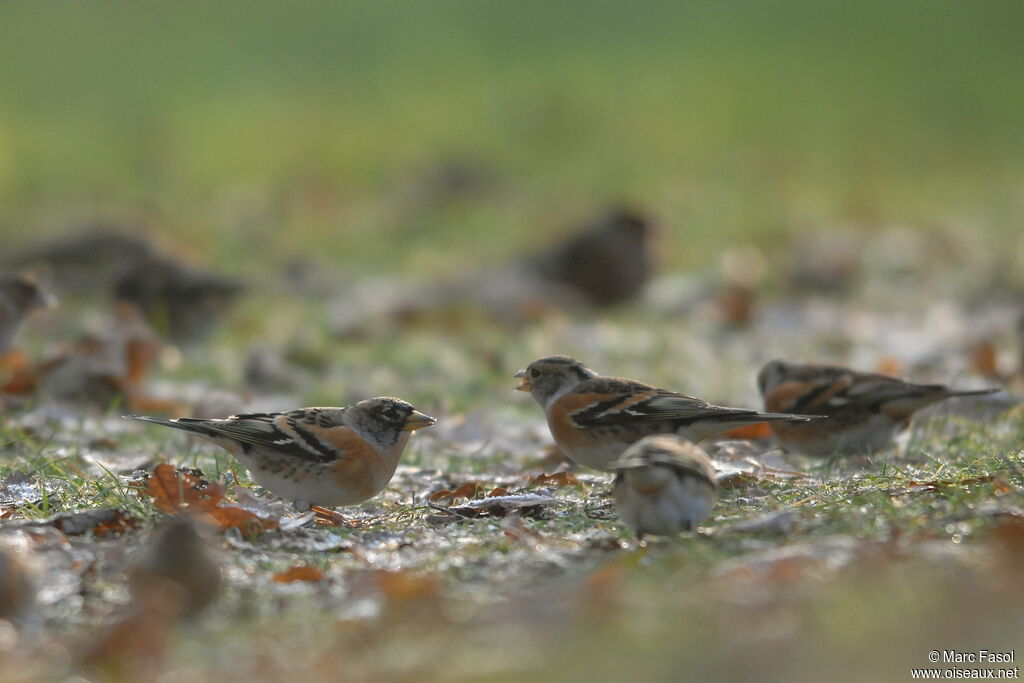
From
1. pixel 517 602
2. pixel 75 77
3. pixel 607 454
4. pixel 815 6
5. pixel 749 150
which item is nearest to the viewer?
pixel 517 602

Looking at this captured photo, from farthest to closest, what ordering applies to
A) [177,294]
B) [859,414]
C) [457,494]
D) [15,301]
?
[177,294] < [15,301] < [859,414] < [457,494]

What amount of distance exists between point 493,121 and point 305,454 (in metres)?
16.1

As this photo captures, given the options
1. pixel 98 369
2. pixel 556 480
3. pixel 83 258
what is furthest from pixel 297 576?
pixel 83 258

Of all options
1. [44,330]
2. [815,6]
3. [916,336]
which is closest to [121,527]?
[44,330]

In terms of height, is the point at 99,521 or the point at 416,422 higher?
the point at 416,422

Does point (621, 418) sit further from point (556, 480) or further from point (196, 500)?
point (196, 500)

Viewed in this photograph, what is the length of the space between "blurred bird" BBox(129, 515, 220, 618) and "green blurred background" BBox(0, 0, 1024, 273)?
29.7 ft

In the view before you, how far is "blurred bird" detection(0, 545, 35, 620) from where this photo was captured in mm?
4277

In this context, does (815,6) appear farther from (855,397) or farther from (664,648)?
(664,648)

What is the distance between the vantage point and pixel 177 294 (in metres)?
11.1

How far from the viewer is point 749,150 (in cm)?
2059

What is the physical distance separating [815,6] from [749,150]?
35.8 feet

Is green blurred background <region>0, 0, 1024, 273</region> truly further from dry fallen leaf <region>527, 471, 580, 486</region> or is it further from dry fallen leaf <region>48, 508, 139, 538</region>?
dry fallen leaf <region>48, 508, 139, 538</region>

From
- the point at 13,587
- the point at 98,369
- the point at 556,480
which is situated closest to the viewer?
the point at 13,587
